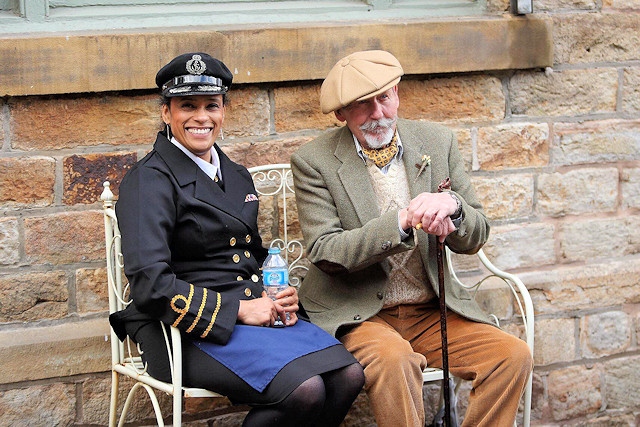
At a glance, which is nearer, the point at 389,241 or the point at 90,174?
the point at 389,241

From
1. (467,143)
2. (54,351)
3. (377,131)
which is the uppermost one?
(377,131)

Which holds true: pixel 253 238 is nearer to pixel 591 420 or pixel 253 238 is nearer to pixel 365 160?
pixel 365 160

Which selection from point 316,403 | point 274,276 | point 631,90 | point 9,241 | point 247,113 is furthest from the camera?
point 631,90

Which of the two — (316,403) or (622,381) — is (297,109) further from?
(622,381)

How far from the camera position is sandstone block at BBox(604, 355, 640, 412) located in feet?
16.0

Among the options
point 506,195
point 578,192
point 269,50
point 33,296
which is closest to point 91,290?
point 33,296

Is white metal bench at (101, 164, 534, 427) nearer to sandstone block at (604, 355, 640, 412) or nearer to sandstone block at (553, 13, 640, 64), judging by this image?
sandstone block at (604, 355, 640, 412)

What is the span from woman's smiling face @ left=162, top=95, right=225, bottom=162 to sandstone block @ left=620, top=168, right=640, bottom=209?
2146 millimetres

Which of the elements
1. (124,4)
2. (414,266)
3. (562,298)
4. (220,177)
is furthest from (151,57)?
(562,298)

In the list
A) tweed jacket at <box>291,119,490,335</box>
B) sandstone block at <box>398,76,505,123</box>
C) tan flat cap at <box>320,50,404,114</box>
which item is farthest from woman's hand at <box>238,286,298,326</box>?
sandstone block at <box>398,76,505,123</box>

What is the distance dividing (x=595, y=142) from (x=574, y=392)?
1.16 metres

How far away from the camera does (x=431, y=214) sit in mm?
3502

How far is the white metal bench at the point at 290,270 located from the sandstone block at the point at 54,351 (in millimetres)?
131

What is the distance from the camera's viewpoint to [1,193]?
4098mm
